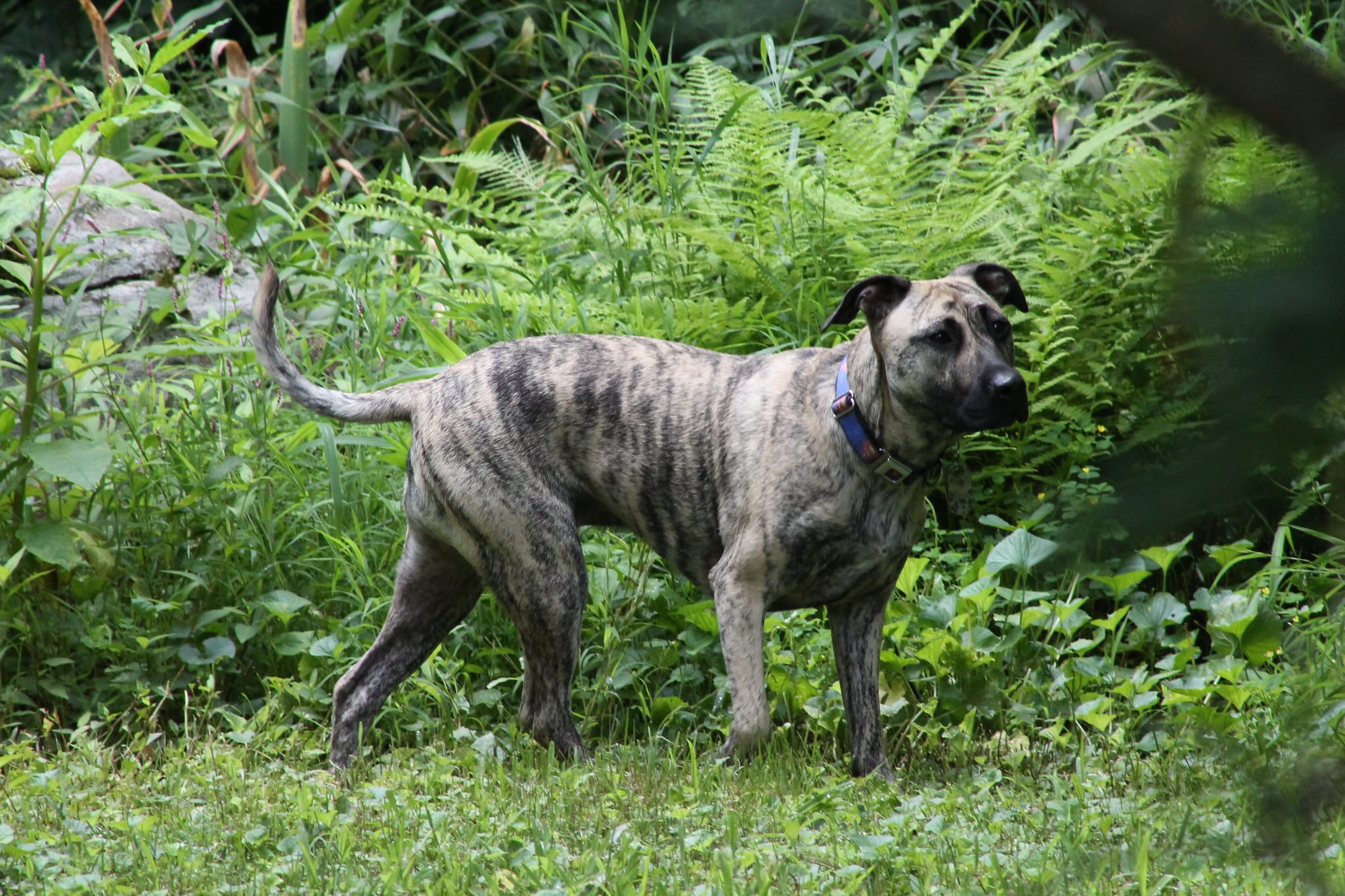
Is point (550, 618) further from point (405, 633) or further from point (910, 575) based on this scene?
point (910, 575)

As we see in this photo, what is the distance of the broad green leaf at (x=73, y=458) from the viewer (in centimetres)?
481

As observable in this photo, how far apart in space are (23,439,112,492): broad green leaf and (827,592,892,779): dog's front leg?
8.77ft

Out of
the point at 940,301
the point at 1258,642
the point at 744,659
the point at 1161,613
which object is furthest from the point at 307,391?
the point at 1258,642

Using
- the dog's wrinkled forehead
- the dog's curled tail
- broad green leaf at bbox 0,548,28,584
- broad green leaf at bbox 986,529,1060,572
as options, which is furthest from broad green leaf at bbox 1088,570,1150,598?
broad green leaf at bbox 0,548,28,584

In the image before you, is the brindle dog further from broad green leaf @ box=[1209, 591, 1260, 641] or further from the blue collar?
broad green leaf @ box=[1209, 591, 1260, 641]

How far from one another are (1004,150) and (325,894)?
4543 mm

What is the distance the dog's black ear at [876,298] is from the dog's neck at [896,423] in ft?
0.29

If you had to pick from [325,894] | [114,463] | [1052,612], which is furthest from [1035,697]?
[114,463]

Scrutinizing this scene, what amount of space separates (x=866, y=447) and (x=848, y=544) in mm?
327

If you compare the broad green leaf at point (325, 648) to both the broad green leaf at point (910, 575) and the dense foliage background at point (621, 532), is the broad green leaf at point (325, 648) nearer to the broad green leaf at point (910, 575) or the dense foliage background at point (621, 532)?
the dense foliage background at point (621, 532)

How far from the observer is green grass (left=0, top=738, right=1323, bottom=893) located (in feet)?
10.8

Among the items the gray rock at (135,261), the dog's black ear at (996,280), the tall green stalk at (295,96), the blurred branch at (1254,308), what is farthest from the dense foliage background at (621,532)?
the blurred branch at (1254,308)

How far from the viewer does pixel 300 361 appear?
6746mm

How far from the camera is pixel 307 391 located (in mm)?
4891
